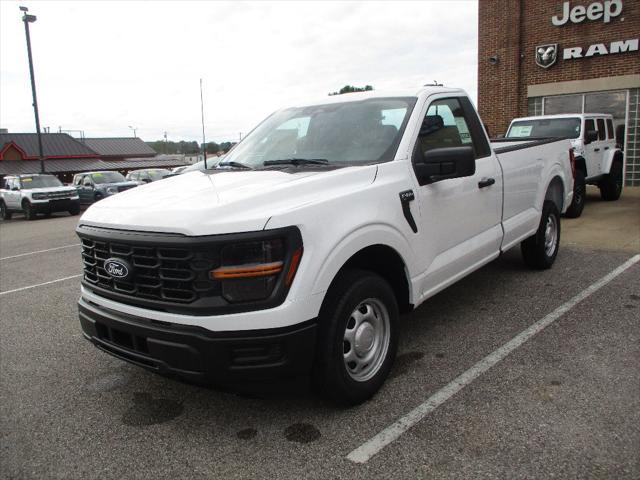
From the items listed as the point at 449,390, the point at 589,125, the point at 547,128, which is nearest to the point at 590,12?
the point at 589,125

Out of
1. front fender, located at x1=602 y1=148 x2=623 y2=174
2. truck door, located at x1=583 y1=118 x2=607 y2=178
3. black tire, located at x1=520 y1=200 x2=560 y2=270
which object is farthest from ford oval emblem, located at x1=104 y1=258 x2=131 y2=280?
front fender, located at x1=602 y1=148 x2=623 y2=174

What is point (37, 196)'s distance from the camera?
63.3 feet

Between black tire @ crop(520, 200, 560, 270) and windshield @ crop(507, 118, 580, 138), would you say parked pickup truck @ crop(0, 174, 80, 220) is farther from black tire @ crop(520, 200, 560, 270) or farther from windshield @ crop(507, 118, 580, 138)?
black tire @ crop(520, 200, 560, 270)

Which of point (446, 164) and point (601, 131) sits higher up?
point (601, 131)

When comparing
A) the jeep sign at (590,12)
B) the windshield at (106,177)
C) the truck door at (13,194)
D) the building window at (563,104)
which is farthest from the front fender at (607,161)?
the truck door at (13,194)

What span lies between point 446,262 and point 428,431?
1419 mm

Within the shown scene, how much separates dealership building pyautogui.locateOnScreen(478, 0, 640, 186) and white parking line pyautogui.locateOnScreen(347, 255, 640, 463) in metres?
12.8

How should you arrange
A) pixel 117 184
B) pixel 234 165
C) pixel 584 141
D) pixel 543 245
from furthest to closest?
pixel 117 184, pixel 584 141, pixel 543 245, pixel 234 165

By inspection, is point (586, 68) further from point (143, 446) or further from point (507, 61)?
point (143, 446)

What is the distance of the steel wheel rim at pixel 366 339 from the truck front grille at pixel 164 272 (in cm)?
88

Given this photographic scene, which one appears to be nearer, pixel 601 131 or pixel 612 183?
pixel 601 131

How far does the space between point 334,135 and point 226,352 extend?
200 centimetres

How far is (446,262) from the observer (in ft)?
13.2

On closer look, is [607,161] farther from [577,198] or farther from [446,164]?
[446,164]
